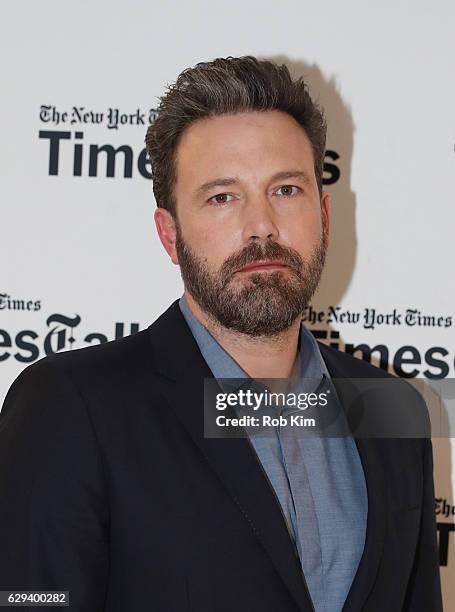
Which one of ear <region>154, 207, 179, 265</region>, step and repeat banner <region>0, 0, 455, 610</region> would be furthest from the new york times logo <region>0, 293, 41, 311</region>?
ear <region>154, 207, 179, 265</region>

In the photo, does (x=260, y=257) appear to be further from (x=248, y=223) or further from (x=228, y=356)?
(x=228, y=356)

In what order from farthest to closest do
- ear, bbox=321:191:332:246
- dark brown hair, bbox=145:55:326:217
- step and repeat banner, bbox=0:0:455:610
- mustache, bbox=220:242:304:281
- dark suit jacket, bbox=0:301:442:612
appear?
step and repeat banner, bbox=0:0:455:610, ear, bbox=321:191:332:246, dark brown hair, bbox=145:55:326:217, mustache, bbox=220:242:304:281, dark suit jacket, bbox=0:301:442:612

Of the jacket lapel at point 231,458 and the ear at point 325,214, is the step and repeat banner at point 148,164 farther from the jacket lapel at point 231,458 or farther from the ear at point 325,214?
the jacket lapel at point 231,458

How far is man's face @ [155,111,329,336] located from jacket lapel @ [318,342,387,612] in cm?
25

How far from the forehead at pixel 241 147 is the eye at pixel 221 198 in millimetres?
43

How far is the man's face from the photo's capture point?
5.30 feet

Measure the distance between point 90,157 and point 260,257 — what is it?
0.76 meters

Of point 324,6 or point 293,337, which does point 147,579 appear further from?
A: point 324,6

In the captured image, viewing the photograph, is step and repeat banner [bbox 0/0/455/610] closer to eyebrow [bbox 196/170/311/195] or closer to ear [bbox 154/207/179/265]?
ear [bbox 154/207/179/265]

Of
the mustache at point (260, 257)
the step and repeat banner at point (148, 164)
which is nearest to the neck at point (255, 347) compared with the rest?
the mustache at point (260, 257)

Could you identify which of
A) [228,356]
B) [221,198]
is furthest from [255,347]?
[221,198]

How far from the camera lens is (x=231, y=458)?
1.49 metres

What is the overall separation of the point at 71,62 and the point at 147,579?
1319 mm

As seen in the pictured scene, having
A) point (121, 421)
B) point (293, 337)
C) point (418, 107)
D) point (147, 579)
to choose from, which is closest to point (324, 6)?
point (418, 107)
